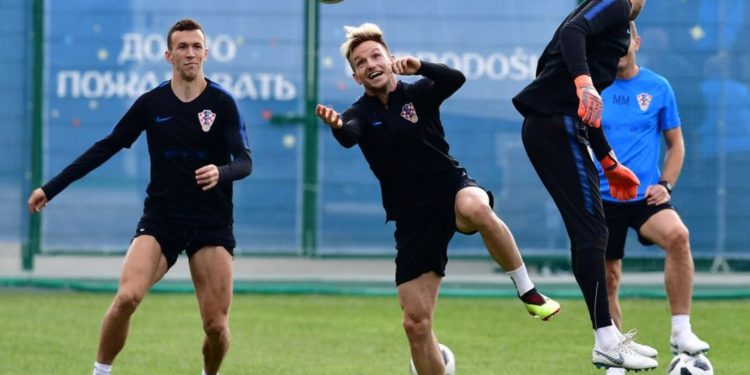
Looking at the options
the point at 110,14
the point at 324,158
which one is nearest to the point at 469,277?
the point at 324,158

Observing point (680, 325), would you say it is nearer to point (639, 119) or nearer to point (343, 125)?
point (639, 119)

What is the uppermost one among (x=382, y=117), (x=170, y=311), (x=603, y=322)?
(x=382, y=117)

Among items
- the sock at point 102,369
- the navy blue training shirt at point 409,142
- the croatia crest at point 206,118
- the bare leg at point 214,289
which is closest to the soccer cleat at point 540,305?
the navy blue training shirt at point 409,142

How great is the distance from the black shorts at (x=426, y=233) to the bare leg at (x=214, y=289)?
1119 mm

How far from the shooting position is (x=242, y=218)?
611 inches

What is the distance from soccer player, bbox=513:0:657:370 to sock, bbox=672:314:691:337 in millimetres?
1662

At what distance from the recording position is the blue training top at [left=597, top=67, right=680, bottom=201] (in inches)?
405

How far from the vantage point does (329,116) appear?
8070 mm

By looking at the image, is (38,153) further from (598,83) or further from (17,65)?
(598,83)

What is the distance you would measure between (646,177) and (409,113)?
7.45ft

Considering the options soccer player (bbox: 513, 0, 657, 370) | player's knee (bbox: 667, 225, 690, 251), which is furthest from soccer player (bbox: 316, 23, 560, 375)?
player's knee (bbox: 667, 225, 690, 251)

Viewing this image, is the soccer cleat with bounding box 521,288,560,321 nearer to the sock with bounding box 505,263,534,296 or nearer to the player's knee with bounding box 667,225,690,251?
the sock with bounding box 505,263,534,296

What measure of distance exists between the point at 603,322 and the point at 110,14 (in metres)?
8.84

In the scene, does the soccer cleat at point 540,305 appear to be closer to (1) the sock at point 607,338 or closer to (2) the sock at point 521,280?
(2) the sock at point 521,280
